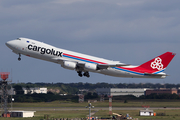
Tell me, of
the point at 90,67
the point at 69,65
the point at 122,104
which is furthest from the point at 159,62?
the point at 69,65

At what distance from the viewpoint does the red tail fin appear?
82125mm

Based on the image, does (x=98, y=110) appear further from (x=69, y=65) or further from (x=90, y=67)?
(x=69, y=65)

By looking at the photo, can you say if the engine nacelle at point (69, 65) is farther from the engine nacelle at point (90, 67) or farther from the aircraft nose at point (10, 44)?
the aircraft nose at point (10, 44)

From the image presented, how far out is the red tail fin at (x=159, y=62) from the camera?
269 ft

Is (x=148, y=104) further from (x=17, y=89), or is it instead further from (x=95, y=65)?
(x=17, y=89)

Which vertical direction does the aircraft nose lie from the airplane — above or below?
above

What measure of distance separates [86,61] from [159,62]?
19.3 meters

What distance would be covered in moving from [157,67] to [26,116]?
33.6 meters

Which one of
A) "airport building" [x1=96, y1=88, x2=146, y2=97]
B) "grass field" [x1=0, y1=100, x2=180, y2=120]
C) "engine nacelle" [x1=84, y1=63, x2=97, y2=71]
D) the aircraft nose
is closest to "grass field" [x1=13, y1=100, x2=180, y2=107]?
"grass field" [x1=0, y1=100, x2=180, y2=120]

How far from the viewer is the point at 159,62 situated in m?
83.2

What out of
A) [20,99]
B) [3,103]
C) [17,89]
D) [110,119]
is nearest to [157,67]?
[110,119]

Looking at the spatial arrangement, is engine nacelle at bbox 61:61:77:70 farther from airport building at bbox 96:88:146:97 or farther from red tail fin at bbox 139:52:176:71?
airport building at bbox 96:88:146:97

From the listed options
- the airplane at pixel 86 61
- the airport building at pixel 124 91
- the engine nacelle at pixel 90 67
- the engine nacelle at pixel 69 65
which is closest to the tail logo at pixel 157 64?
the airplane at pixel 86 61

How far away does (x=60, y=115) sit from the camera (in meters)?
80.7
